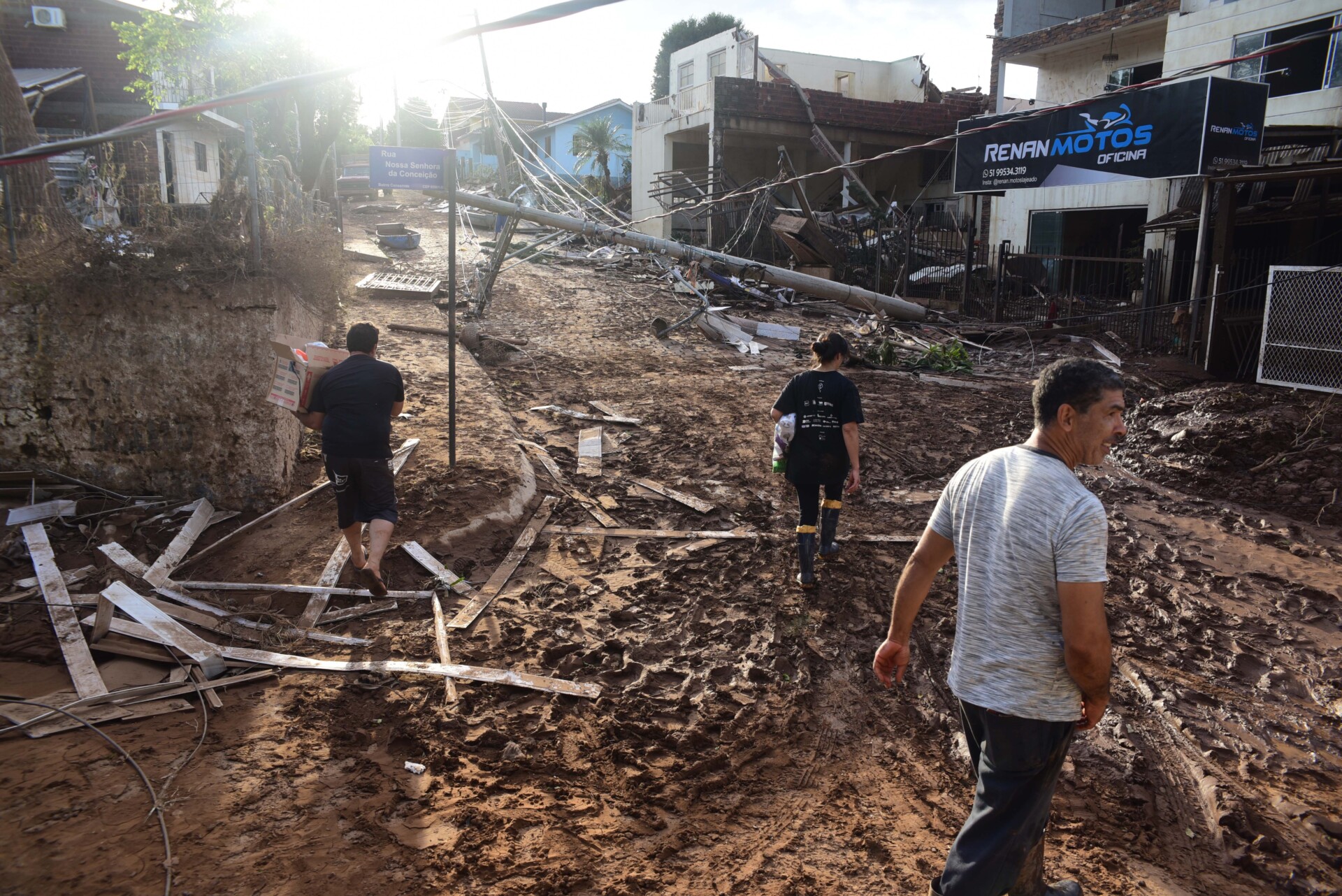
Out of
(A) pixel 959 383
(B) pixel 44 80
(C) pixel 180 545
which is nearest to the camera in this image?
(C) pixel 180 545

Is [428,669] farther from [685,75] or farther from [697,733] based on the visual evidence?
[685,75]

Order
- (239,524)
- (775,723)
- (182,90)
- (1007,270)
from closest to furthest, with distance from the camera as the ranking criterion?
(775,723)
(239,524)
(1007,270)
(182,90)

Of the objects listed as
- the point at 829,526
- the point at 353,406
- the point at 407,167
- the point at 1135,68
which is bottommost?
the point at 829,526

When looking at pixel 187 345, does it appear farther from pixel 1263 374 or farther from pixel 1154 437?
pixel 1263 374

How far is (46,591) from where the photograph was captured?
17.8ft

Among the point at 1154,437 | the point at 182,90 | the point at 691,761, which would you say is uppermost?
the point at 182,90

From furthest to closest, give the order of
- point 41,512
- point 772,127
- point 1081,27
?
point 772,127
point 1081,27
point 41,512

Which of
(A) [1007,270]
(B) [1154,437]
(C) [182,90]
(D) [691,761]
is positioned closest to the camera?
(D) [691,761]

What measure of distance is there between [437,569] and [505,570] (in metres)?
0.52

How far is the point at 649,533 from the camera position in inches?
293

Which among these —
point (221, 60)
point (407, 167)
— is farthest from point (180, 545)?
point (221, 60)

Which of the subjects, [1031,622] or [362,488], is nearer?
[1031,622]


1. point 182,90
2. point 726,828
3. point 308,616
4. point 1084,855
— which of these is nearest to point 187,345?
point 308,616

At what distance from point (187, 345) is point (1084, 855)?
711 centimetres
